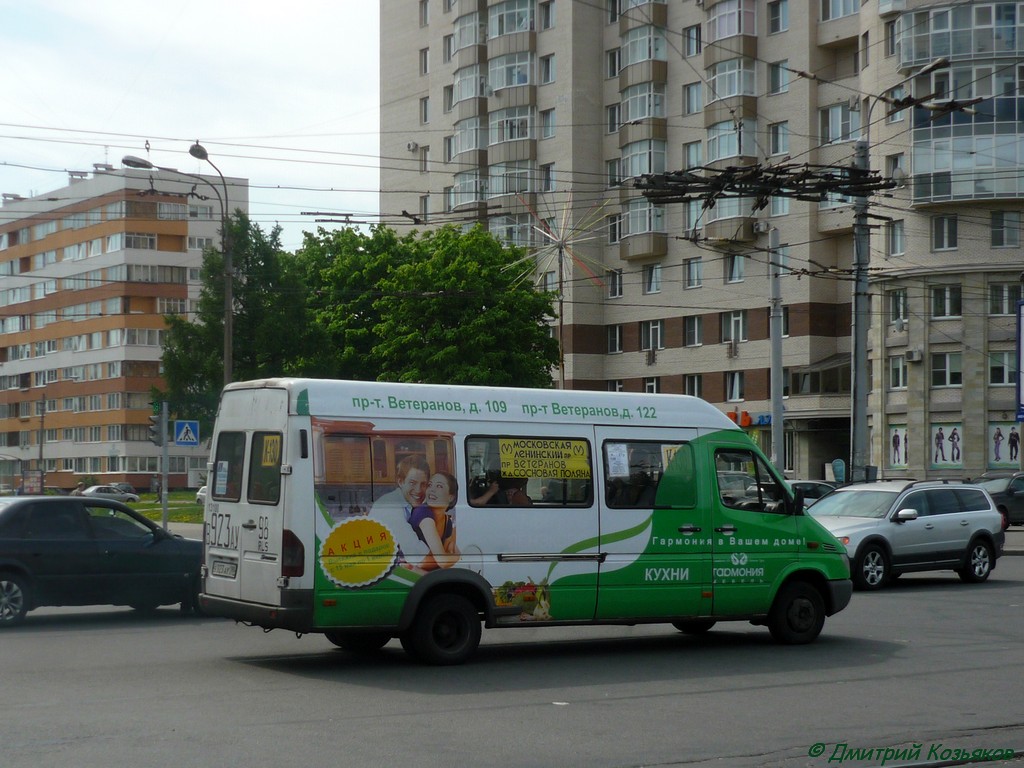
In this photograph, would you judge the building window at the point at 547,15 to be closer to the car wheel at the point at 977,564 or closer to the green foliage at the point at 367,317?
the green foliage at the point at 367,317

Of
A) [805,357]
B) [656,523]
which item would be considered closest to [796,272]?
[656,523]

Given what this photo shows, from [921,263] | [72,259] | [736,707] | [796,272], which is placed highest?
[72,259]

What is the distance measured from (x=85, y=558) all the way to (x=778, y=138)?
46272 millimetres

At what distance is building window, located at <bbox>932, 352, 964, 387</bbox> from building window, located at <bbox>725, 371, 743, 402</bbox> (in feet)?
34.5

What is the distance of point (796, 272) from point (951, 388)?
23.0m

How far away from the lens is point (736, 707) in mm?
10000

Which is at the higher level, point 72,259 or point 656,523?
point 72,259

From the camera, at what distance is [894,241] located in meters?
52.2

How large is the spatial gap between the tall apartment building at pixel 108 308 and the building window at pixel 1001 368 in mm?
56603

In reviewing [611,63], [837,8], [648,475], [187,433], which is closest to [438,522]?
[648,475]

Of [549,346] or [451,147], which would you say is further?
[451,147]

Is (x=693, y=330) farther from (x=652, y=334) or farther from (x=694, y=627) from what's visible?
(x=694, y=627)

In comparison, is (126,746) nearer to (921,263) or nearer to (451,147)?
(921,263)

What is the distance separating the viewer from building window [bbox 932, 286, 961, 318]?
5044cm
